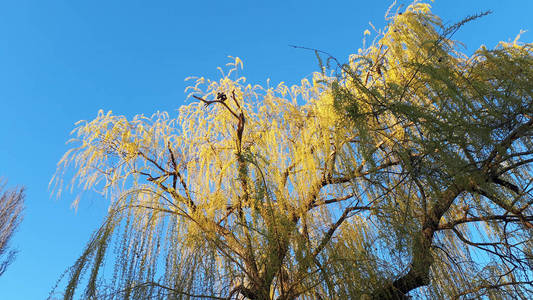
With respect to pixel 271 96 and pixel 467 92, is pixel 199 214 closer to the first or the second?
pixel 271 96

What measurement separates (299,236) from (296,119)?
4.23 feet

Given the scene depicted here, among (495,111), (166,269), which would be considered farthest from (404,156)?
(166,269)

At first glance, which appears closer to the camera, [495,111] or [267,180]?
[495,111]

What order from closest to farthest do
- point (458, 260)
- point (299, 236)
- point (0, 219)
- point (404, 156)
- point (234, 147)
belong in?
point (404, 156), point (299, 236), point (458, 260), point (234, 147), point (0, 219)

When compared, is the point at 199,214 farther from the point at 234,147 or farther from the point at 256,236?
the point at 234,147

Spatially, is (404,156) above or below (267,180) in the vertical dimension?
below

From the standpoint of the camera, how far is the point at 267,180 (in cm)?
214

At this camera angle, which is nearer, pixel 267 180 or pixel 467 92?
pixel 467 92

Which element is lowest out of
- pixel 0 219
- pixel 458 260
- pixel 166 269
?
pixel 458 260

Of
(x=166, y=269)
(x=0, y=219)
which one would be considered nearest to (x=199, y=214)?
(x=166, y=269)

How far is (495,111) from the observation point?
1.51 meters

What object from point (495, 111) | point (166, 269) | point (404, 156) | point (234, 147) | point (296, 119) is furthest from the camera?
point (296, 119)

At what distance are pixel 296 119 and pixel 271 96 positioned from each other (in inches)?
13.1

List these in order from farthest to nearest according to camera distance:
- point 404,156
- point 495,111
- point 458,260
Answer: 1. point 458,260
2. point 404,156
3. point 495,111
